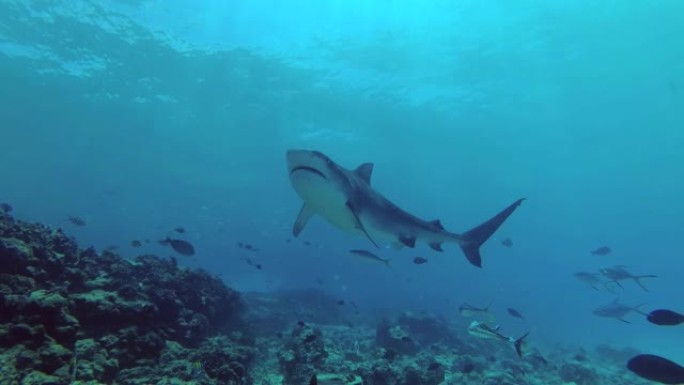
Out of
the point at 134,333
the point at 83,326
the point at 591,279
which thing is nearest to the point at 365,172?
the point at 134,333

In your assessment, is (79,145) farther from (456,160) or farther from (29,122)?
(456,160)

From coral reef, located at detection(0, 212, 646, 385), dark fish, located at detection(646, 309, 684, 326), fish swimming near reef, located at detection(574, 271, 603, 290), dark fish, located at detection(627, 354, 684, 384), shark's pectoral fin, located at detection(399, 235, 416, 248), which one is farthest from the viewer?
fish swimming near reef, located at detection(574, 271, 603, 290)

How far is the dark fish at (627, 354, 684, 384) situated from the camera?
587 cm

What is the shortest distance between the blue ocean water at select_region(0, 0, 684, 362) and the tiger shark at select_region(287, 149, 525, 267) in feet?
34.0

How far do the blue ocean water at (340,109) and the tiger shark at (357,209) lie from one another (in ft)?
34.0

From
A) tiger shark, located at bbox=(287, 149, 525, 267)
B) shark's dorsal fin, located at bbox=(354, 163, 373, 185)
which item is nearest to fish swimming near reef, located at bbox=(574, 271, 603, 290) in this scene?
tiger shark, located at bbox=(287, 149, 525, 267)

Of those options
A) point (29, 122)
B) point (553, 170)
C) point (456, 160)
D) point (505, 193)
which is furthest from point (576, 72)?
point (29, 122)

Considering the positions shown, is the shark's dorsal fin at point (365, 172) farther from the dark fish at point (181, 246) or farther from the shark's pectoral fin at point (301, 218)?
the dark fish at point (181, 246)

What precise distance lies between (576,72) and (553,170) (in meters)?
30.1

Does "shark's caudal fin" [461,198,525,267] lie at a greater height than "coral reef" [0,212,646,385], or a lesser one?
greater

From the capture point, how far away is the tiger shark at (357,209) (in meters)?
7.82

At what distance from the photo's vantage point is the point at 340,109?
44344mm

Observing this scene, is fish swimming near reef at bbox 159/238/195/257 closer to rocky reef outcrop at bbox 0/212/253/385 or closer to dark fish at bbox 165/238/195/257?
dark fish at bbox 165/238/195/257

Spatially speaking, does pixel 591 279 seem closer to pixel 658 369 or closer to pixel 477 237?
pixel 477 237
